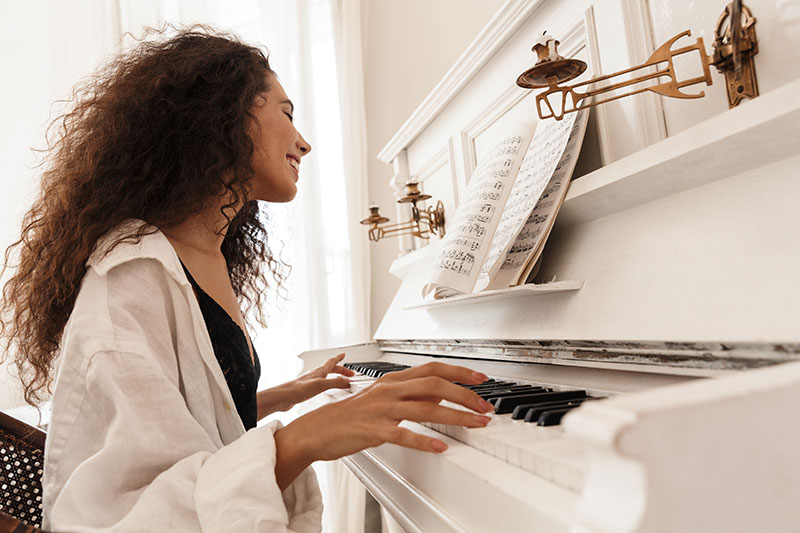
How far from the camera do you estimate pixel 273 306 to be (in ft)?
10.2

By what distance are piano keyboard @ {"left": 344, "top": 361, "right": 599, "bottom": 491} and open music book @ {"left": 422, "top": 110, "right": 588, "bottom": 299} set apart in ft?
0.83

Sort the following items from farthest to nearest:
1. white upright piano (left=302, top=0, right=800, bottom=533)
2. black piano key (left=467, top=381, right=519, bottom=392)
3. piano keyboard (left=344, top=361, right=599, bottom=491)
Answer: black piano key (left=467, top=381, right=519, bottom=392)
piano keyboard (left=344, top=361, right=599, bottom=491)
white upright piano (left=302, top=0, right=800, bottom=533)

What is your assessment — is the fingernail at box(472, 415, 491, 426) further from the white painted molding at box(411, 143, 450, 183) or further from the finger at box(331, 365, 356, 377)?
the white painted molding at box(411, 143, 450, 183)

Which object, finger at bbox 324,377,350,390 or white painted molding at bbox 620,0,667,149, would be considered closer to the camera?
white painted molding at bbox 620,0,667,149

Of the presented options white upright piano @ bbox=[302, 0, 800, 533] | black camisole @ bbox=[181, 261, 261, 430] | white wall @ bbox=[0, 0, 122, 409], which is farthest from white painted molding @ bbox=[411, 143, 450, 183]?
white wall @ bbox=[0, 0, 122, 409]

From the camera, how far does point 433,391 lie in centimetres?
70

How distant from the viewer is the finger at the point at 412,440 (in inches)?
26.2

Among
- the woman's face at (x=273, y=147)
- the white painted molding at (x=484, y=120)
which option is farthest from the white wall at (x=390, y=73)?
the woman's face at (x=273, y=147)

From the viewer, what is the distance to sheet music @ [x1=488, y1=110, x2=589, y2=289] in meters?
1.04

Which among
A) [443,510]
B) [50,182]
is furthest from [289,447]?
[50,182]

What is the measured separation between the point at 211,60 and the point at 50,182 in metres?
0.43

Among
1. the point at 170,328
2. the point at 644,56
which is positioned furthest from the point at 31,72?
the point at 644,56

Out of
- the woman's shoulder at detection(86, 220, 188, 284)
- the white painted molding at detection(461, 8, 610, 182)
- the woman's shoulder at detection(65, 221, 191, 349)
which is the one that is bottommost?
the woman's shoulder at detection(65, 221, 191, 349)

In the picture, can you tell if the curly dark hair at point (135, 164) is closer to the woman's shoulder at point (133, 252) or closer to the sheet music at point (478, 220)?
the woman's shoulder at point (133, 252)
